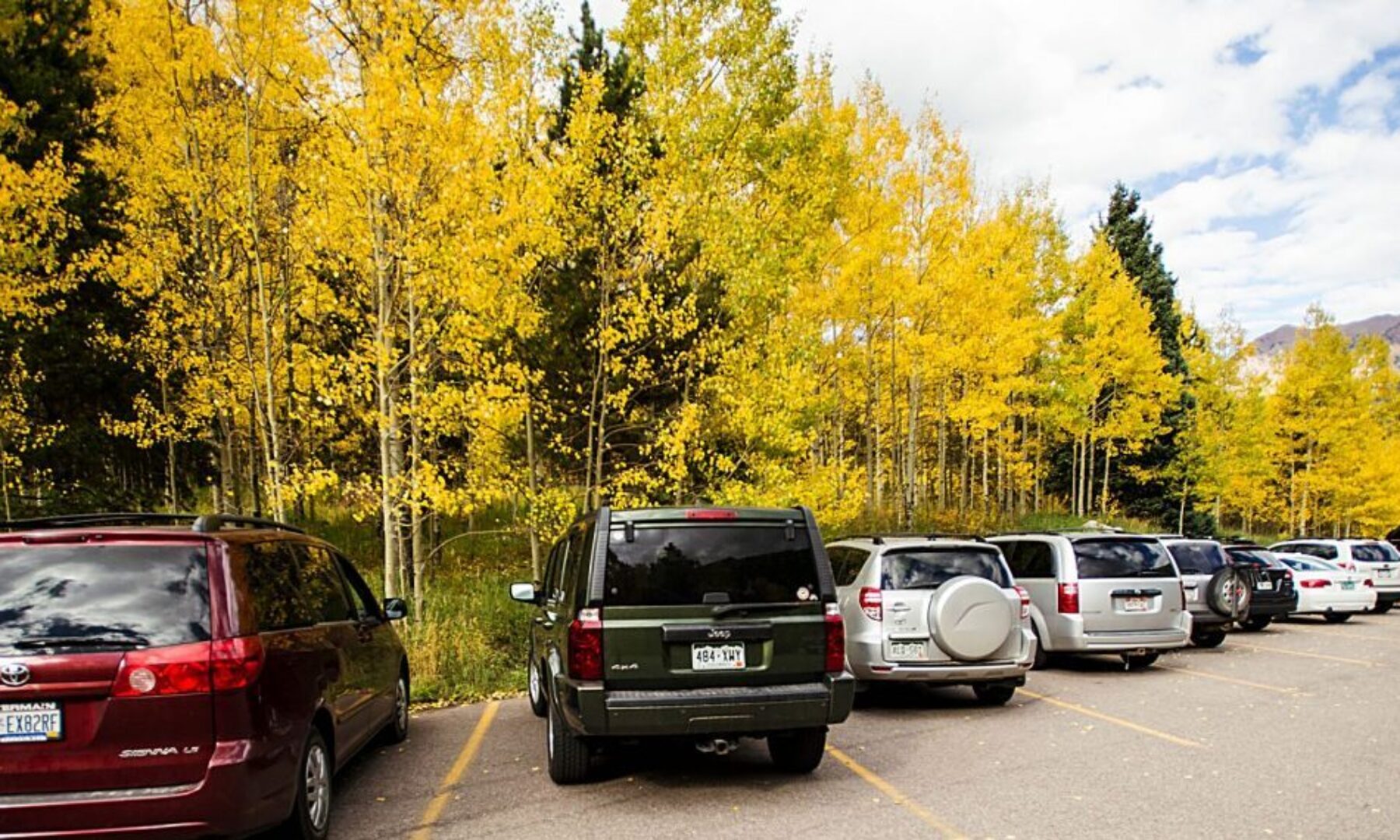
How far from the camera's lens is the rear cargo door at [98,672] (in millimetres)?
3594

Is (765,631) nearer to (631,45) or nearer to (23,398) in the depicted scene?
(631,45)

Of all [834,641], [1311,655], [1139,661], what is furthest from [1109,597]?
[834,641]

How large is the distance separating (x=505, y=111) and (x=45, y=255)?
29.8 feet

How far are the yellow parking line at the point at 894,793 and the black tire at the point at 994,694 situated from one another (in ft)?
8.89

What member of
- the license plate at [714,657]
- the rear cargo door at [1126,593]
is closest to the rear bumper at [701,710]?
the license plate at [714,657]

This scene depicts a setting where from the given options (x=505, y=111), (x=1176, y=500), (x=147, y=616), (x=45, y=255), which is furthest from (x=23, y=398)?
(x=1176, y=500)

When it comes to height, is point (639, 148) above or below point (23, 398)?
Answer: above

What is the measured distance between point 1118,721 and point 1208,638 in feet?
22.7

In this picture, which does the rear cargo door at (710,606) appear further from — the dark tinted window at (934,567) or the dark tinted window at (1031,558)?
the dark tinted window at (1031,558)

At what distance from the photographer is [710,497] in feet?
46.6

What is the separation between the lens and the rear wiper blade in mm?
3654

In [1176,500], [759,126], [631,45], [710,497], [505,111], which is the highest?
[631,45]

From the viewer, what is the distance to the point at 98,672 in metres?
3.66

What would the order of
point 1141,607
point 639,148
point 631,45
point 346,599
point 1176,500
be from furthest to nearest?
point 1176,500 < point 631,45 < point 639,148 < point 1141,607 < point 346,599
